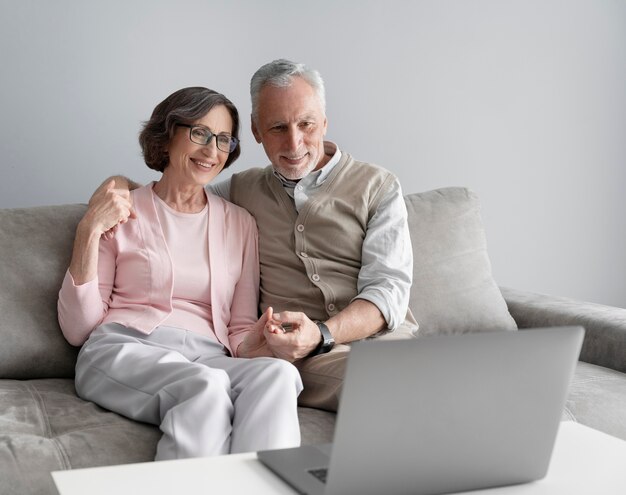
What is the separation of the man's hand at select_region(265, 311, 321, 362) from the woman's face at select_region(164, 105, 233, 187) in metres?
0.46

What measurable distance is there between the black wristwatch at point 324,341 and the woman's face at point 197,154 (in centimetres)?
50

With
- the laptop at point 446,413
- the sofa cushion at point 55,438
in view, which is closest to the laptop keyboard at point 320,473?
the laptop at point 446,413

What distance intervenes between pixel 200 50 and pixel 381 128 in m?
0.73

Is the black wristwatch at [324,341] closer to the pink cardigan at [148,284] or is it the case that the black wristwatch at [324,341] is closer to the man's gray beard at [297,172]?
the pink cardigan at [148,284]

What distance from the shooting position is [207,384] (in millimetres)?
1729

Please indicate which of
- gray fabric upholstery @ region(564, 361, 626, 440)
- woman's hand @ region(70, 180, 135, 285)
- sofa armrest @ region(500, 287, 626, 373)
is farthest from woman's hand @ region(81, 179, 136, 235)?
sofa armrest @ region(500, 287, 626, 373)

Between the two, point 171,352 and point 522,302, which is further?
point 522,302

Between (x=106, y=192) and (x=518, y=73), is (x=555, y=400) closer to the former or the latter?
(x=106, y=192)

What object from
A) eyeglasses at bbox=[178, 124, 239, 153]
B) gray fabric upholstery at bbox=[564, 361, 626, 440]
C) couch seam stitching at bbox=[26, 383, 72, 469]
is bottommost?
couch seam stitching at bbox=[26, 383, 72, 469]

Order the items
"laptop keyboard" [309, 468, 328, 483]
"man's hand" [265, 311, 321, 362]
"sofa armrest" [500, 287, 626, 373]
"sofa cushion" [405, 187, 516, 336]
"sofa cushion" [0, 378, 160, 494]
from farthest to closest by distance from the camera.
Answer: "sofa cushion" [405, 187, 516, 336] → "sofa armrest" [500, 287, 626, 373] → "man's hand" [265, 311, 321, 362] → "sofa cushion" [0, 378, 160, 494] → "laptop keyboard" [309, 468, 328, 483]

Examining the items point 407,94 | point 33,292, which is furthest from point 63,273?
point 407,94

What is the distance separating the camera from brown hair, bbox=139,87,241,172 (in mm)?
2211

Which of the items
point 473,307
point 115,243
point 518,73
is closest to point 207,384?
point 115,243

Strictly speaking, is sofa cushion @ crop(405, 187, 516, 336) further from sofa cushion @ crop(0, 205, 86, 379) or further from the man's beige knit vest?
sofa cushion @ crop(0, 205, 86, 379)
